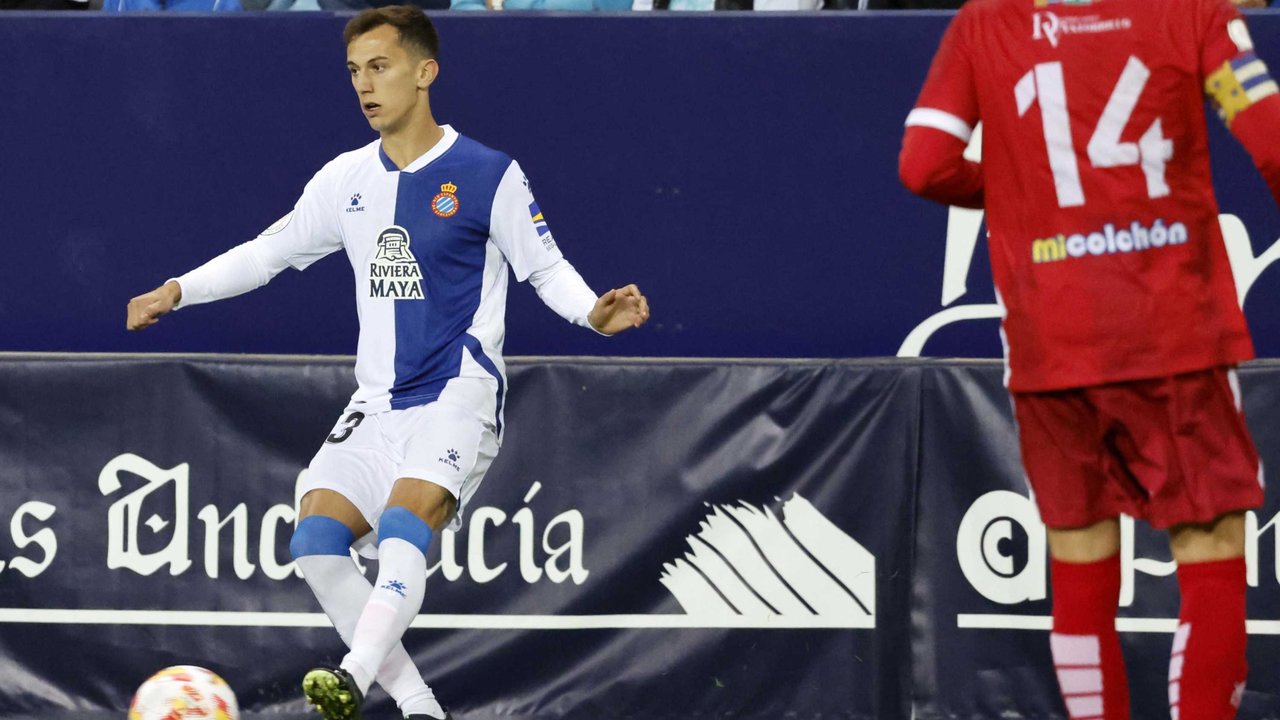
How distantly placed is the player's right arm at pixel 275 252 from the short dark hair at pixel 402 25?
448 mm

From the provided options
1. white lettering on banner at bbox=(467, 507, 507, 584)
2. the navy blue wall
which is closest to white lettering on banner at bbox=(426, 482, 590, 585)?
white lettering on banner at bbox=(467, 507, 507, 584)

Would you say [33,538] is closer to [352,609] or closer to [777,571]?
[352,609]

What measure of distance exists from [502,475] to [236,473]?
0.92 m

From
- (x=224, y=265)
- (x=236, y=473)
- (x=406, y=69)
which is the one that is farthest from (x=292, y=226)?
(x=236, y=473)

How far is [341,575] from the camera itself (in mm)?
5070

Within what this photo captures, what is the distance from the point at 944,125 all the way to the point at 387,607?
1984mm

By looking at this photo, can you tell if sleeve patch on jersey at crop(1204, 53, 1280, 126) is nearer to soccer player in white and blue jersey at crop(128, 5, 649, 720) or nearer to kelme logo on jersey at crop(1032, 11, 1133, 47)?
kelme logo on jersey at crop(1032, 11, 1133, 47)

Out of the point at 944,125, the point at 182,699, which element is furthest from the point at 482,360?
the point at 944,125

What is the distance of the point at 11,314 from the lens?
21.8 feet

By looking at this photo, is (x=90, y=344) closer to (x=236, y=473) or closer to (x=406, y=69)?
(x=236, y=473)

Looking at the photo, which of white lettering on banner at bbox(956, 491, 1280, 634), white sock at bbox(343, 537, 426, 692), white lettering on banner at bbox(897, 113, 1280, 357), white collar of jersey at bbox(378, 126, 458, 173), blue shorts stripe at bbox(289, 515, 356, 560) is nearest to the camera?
white sock at bbox(343, 537, 426, 692)

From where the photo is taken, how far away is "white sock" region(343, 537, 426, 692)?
4.71 meters

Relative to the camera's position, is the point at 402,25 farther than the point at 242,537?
No

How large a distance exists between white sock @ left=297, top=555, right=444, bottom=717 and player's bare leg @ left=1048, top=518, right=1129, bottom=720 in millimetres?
1960
